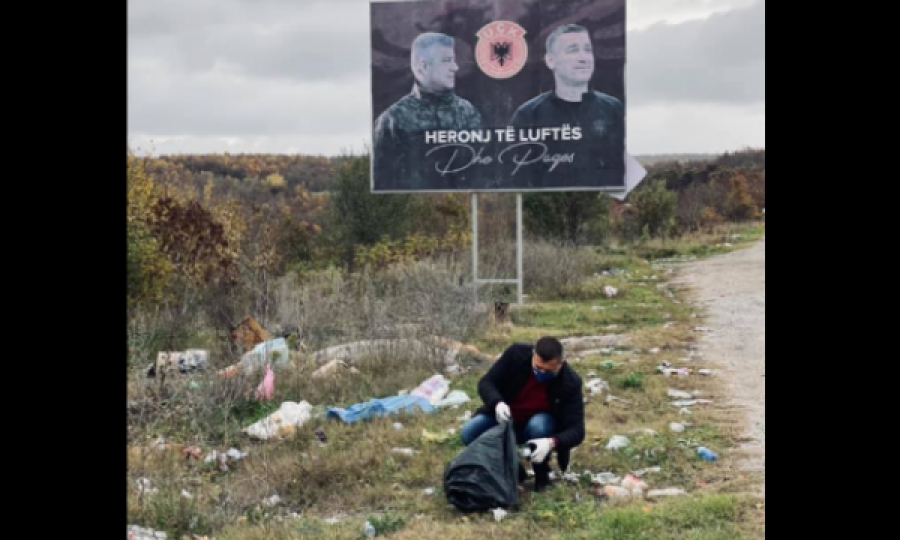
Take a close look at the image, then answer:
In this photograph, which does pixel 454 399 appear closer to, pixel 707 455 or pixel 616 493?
pixel 707 455

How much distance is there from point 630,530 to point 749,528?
0.71 m

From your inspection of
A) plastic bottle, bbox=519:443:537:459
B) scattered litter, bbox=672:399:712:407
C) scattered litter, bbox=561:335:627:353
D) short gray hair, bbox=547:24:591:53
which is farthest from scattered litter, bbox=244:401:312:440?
short gray hair, bbox=547:24:591:53

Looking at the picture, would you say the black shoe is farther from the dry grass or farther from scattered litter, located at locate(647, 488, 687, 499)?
scattered litter, located at locate(647, 488, 687, 499)

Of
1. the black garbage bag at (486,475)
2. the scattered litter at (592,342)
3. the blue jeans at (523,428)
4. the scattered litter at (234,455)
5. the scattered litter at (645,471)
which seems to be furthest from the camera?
the scattered litter at (592,342)

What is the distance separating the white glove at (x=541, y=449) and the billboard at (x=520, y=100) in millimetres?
8843

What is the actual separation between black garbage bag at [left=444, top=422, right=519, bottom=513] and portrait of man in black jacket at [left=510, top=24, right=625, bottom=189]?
901 centimetres

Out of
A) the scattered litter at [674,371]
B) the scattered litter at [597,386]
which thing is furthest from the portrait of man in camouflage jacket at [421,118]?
the scattered litter at [597,386]

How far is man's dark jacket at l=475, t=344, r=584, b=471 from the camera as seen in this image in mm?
6648

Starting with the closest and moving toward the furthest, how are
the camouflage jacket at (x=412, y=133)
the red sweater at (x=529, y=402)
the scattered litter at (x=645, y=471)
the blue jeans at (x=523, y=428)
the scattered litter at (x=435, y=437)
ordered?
→ the blue jeans at (x=523, y=428) < the red sweater at (x=529, y=402) < the scattered litter at (x=645, y=471) < the scattered litter at (x=435, y=437) < the camouflage jacket at (x=412, y=133)

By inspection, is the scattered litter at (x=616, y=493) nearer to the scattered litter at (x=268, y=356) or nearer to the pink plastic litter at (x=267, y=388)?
the pink plastic litter at (x=267, y=388)

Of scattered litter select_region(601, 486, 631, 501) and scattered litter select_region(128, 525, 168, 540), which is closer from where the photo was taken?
scattered litter select_region(128, 525, 168, 540)

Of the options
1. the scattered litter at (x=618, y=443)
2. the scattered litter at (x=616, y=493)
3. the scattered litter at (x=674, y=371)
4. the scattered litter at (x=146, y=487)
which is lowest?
the scattered litter at (x=616, y=493)

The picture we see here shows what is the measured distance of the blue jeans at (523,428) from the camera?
6750 millimetres
